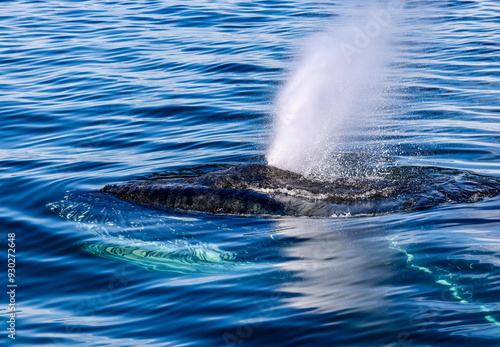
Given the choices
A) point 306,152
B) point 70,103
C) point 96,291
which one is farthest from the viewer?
point 70,103

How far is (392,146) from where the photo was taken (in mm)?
11258

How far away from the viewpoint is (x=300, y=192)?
8352mm

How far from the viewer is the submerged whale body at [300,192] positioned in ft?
26.6

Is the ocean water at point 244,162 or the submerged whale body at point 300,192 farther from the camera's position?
the submerged whale body at point 300,192

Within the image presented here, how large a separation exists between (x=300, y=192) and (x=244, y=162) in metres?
2.36

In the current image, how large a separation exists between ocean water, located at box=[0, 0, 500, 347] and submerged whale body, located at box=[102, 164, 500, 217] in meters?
0.18

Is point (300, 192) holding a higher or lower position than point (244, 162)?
higher

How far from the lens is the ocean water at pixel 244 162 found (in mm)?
6078

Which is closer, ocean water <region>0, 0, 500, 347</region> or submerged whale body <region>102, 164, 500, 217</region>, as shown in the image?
ocean water <region>0, 0, 500, 347</region>

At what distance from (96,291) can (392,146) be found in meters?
5.94

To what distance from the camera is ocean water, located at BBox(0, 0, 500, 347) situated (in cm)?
608

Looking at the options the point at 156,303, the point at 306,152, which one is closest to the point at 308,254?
the point at 156,303

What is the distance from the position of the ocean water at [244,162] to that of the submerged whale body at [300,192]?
18 centimetres

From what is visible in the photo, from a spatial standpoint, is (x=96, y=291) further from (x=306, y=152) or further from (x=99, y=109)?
(x=99, y=109)
